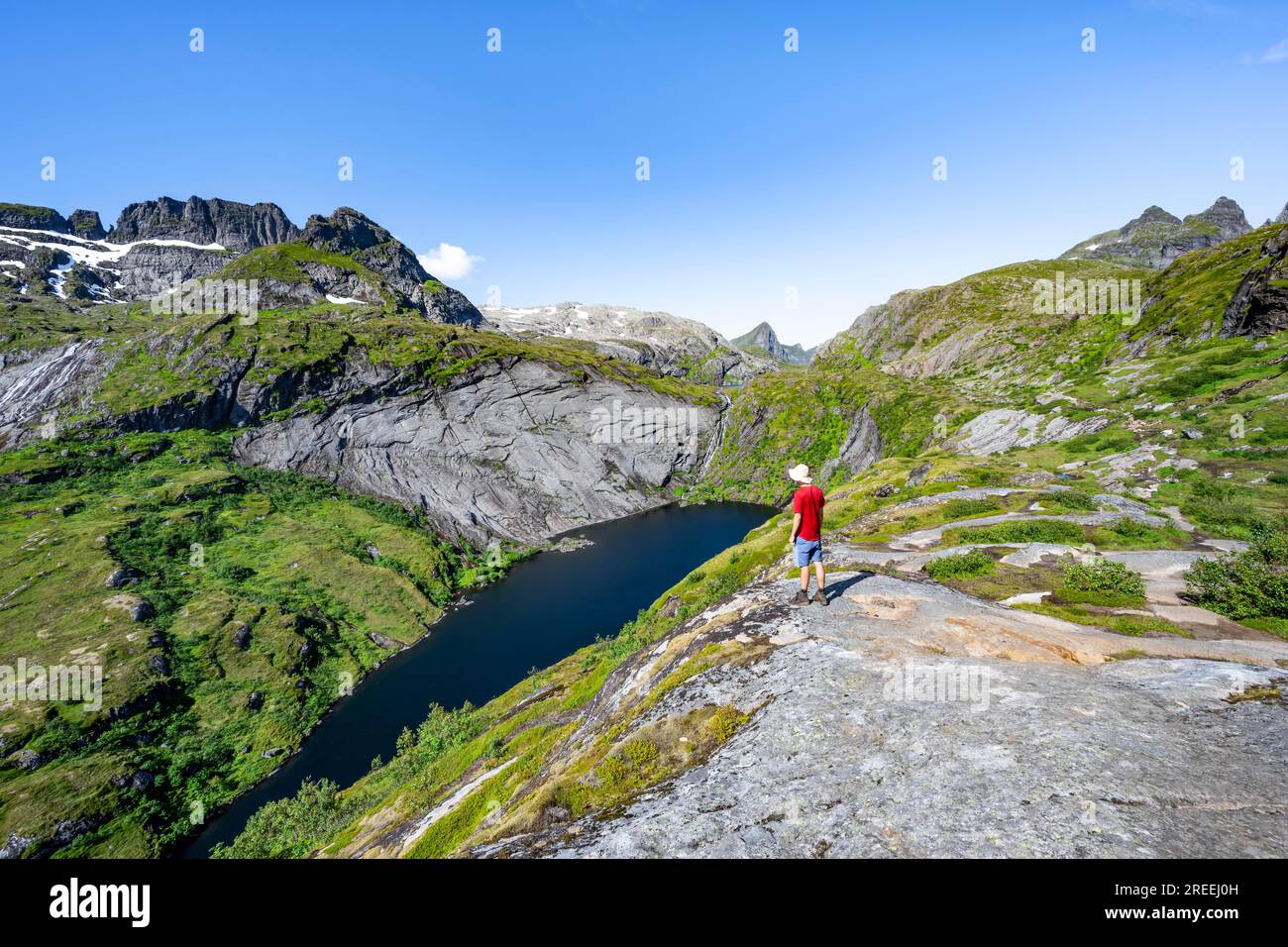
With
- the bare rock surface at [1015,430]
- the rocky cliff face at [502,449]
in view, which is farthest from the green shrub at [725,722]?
the rocky cliff face at [502,449]

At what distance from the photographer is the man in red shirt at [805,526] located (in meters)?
14.2

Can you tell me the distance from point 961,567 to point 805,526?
8.60 m

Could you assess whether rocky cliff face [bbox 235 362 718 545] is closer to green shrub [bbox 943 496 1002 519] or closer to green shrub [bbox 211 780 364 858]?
green shrub [bbox 211 780 364 858]

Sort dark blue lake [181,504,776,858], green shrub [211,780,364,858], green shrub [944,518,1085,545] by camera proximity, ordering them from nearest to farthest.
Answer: green shrub [944,518,1085,545]
green shrub [211,780,364,858]
dark blue lake [181,504,776,858]

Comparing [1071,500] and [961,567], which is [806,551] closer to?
[961,567]

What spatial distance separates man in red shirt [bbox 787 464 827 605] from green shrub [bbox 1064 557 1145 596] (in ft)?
26.8

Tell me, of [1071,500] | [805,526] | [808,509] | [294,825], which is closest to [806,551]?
[805,526]

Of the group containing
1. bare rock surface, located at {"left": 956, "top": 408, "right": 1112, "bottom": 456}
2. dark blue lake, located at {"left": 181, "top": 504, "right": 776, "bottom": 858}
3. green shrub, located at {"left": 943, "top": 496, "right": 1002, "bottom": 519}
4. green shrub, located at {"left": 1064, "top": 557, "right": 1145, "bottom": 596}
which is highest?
bare rock surface, located at {"left": 956, "top": 408, "right": 1112, "bottom": 456}

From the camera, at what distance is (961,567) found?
18562 mm

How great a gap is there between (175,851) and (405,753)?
85.6 feet

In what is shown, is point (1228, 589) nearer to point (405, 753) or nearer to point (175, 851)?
point (405, 753)

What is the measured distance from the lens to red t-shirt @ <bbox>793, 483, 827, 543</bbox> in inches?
557

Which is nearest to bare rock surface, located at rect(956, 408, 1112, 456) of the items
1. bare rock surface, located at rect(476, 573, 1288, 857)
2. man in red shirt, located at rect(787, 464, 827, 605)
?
man in red shirt, located at rect(787, 464, 827, 605)

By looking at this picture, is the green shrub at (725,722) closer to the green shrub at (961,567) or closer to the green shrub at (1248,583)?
the green shrub at (961,567)
